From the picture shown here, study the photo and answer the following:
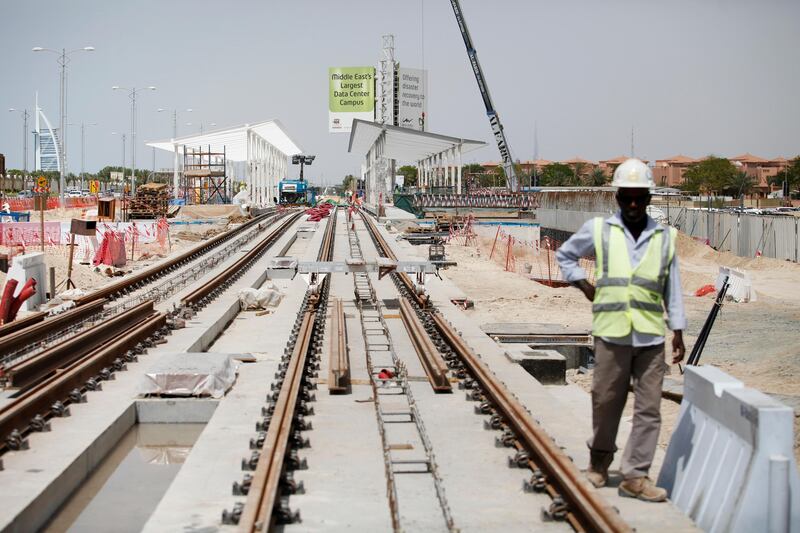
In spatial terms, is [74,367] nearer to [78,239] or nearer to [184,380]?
[184,380]

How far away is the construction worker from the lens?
20.6 feet

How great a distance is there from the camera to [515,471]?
7539 millimetres

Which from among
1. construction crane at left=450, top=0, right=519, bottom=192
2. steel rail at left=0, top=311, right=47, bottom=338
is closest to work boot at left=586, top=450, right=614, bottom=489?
steel rail at left=0, top=311, right=47, bottom=338

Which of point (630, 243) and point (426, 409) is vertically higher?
point (630, 243)

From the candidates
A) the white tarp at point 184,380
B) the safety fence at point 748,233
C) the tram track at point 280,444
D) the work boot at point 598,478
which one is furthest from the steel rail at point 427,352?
the safety fence at point 748,233

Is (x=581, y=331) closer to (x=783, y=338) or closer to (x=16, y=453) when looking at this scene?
(x=783, y=338)

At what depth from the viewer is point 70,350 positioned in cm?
1244

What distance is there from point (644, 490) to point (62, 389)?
632cm

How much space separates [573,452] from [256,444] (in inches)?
98.6

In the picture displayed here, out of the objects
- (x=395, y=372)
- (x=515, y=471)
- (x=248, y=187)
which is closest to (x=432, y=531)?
(x=515, y=471)

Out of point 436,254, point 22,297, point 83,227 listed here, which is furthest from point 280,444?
point 436,254

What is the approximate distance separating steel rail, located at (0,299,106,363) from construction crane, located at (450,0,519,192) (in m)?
78.4

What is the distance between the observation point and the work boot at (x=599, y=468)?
21.9 feet

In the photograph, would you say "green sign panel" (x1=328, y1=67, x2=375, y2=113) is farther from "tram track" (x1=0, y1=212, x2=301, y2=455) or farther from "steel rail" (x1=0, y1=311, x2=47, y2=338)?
"steel rail" (x1=0, y1=311, x2=47, y2=338)
